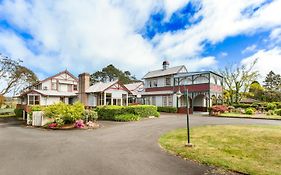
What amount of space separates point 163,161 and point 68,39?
1641 centimetres

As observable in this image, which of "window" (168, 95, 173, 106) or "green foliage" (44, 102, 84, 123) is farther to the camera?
"window" (168, 95, 173, 106)

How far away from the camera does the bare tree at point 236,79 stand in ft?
123

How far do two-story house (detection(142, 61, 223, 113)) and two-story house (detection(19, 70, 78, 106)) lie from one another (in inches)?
620

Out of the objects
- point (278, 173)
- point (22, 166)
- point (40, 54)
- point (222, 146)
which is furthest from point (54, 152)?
point (40, 54)

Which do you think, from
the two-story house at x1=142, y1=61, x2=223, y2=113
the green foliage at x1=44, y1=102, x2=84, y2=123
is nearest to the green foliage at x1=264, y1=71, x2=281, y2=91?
the two-story house at x1=142, y1=61, x2=223, y2=113

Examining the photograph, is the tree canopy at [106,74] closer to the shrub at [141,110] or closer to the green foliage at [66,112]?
the shrub at [141,110]

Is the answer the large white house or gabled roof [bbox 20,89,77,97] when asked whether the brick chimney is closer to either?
the large white house

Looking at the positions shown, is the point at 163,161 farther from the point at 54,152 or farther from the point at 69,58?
the point at 69,58

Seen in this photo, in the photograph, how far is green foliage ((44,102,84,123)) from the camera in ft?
52.7

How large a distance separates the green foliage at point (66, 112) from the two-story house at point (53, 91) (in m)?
16.8

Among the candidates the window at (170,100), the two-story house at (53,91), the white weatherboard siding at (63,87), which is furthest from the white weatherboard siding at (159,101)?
the white weatherboard siding at (63,87)

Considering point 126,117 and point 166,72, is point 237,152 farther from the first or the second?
point 166,72

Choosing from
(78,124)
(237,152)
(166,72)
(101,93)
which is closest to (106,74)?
(166,72)

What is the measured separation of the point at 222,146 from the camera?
26.8 feet
